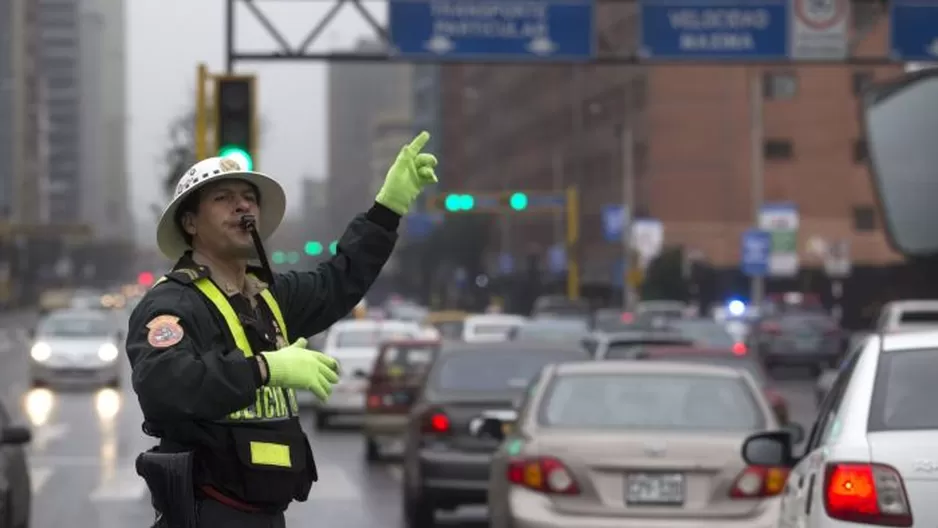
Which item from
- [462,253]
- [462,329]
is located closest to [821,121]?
[462,253]

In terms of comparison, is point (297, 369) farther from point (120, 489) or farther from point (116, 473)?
point (116, 473)

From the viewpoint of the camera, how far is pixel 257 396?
541 centimetres

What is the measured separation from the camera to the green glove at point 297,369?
17.3 feet

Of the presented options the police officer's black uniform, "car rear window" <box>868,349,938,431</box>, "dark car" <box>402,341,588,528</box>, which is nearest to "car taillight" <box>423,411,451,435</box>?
"dark car" <box>402,341,588,528</box>

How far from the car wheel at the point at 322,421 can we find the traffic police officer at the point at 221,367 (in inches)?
917

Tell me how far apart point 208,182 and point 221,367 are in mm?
599

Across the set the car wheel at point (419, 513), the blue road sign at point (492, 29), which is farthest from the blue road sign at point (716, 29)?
the car wheel at point (419, 513)

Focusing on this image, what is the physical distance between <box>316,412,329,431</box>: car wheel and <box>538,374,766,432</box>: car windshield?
1703 cm

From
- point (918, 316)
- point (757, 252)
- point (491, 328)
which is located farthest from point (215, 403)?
point (757, 252)

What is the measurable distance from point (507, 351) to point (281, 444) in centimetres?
1248

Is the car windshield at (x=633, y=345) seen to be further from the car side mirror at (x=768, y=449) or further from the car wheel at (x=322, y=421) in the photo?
the car side mirror at (x=768, y=449)

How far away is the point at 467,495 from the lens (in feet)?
52.6

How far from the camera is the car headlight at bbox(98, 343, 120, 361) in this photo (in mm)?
39469

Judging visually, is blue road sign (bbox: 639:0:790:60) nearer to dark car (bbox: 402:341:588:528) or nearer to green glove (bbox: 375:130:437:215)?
dark car (bbox: 402:341:588:528)
